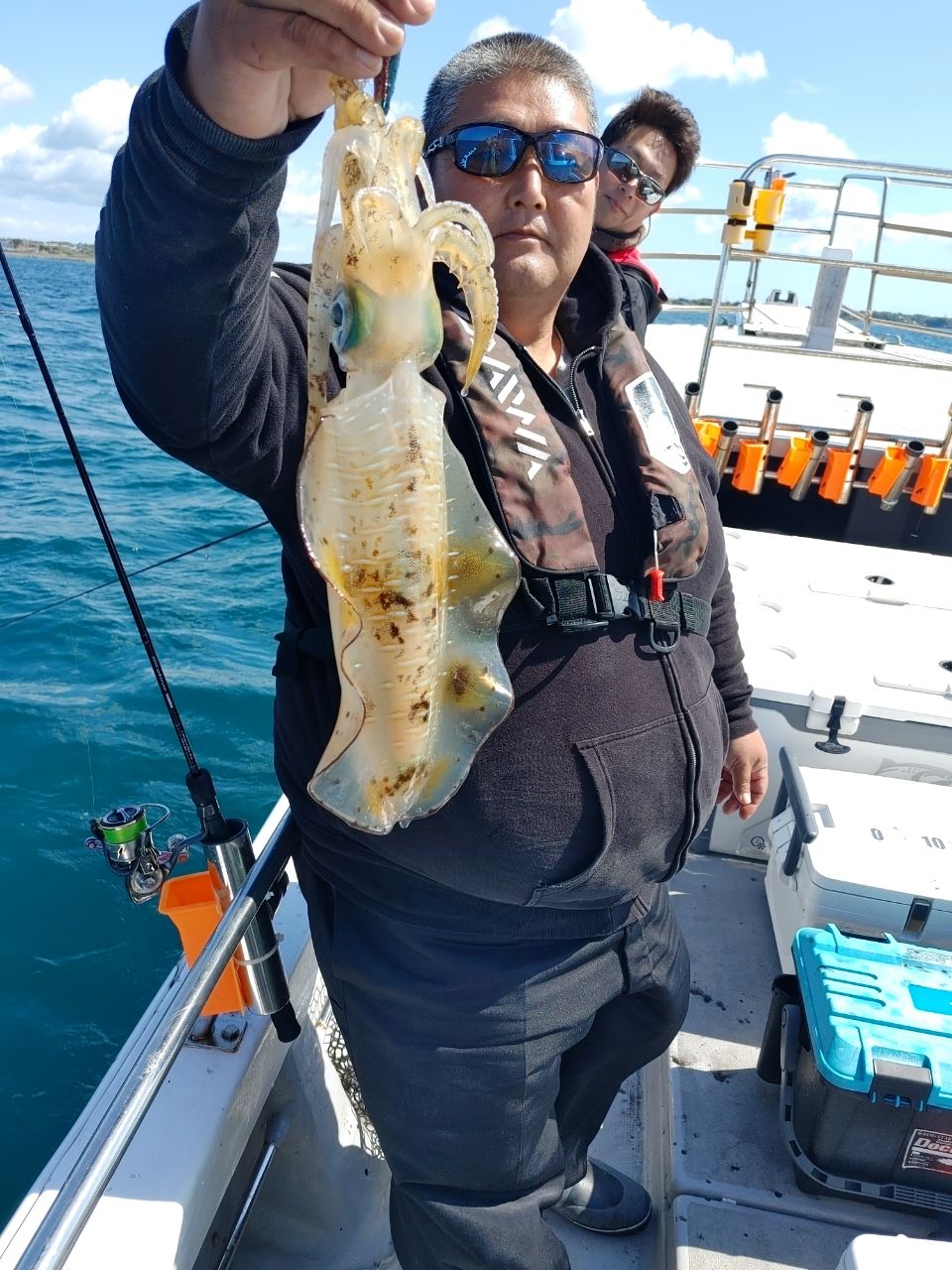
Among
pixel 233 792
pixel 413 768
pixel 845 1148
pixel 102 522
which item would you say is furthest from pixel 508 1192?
pixel 233 792

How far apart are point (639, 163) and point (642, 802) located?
161 inches

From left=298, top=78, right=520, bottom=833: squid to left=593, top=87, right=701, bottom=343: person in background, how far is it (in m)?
3.62

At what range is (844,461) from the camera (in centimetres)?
630

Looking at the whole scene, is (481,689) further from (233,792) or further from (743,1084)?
(233,792)

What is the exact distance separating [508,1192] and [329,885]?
34.6 inches

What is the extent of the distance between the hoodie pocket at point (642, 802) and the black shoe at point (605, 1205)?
122cm

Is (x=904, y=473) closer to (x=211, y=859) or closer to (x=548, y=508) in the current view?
(x=548, y=508)

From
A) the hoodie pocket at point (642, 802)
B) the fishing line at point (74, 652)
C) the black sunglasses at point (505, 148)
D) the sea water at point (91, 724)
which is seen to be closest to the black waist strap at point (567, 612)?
the hoodie pocket at point (642, 802)

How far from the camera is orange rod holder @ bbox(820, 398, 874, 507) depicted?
6.28 m

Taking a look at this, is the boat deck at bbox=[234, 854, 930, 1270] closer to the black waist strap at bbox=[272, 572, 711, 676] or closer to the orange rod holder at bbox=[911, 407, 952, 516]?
the black waist strap at bbox=[272, 572, 711, 676]

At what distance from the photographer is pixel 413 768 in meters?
1.58

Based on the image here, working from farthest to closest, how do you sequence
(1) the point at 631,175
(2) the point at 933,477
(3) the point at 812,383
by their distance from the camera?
(3) the point at 812,383 → (2) the point at 933,477 → (1) the point at 631,175

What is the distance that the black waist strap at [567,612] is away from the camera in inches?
75.5

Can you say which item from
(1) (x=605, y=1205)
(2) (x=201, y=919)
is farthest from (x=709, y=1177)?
(2) (x=201, y=919)
